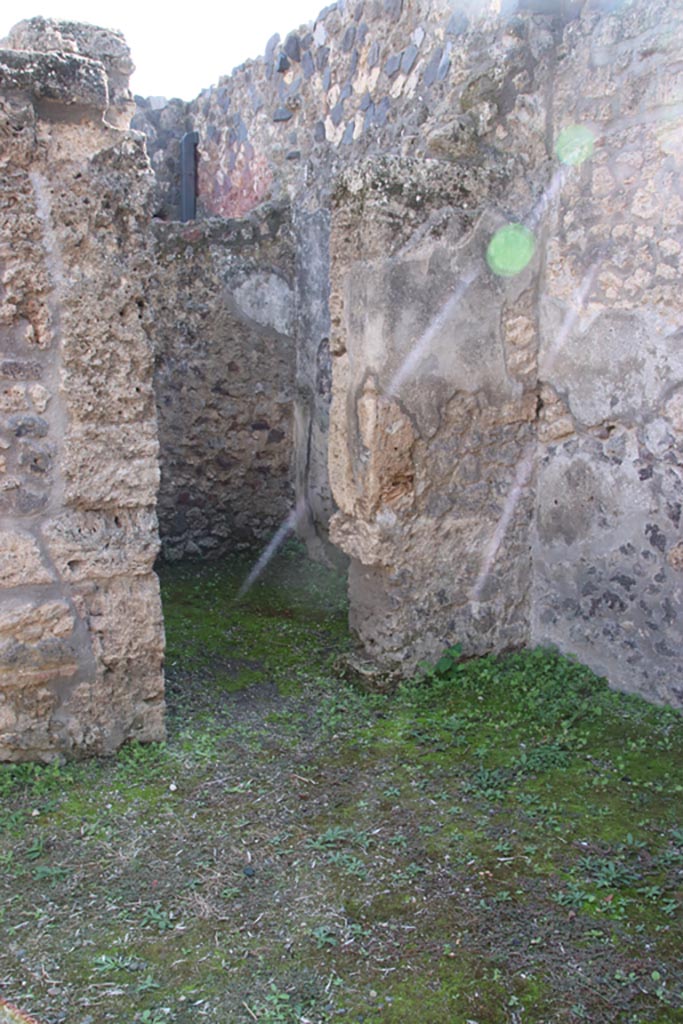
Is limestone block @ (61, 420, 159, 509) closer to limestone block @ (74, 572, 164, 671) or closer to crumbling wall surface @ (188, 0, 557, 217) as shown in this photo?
limestone block @ (74, 572, 164, 671)

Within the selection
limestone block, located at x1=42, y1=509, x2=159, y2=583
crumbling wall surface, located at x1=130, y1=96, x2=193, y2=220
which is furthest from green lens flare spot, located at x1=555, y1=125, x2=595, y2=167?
crumbling wall surface, located at x1=130, y1=96, x2=193, y2=220

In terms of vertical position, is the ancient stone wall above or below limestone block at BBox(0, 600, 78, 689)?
above

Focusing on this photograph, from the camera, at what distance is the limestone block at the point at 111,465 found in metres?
2.96

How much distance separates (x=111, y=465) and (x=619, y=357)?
1.94 metres

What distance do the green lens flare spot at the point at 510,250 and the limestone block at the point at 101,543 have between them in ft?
5.72

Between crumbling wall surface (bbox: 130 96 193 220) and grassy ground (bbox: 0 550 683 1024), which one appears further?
crumbling wall surface (bbox: 130 96 193 220)

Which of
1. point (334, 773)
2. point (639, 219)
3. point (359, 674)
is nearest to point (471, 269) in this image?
point (639, 219)

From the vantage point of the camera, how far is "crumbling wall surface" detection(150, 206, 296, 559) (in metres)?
5.62

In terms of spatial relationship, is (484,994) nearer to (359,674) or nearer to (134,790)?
(134,790)

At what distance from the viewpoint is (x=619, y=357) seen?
137 inches

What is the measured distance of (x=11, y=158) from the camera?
2.77 meters

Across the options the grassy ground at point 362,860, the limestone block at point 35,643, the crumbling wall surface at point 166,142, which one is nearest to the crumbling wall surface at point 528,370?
the grassy ground at point 362,860

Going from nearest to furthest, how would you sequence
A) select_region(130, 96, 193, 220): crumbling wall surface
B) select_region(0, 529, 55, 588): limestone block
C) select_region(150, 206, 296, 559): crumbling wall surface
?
select_region(0, 529, 55, 588): limestone block → select_region(150, 206, 296, 559): crumbling wall surface → select_region(130, 96, 193, 220): crumbling wall surface

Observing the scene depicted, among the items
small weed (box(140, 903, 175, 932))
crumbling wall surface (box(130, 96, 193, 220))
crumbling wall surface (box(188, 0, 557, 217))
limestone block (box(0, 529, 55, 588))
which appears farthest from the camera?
crumbling wall surface (box(130, 96, 193, 220))
